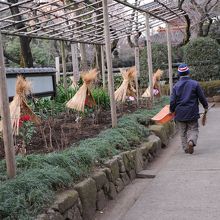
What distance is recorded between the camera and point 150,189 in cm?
514

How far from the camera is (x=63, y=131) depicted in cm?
682

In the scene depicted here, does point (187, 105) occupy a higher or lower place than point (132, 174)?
higher

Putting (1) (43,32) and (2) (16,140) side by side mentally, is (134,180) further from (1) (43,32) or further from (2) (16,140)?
(1) (43,32)

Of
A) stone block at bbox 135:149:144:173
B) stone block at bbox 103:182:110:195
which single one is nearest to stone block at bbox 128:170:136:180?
stone block at bbox 135:149:144:173

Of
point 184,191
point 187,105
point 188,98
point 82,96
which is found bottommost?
point 184,191

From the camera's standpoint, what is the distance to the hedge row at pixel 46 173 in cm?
327

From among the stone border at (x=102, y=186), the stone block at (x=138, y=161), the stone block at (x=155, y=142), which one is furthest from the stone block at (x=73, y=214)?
the stone block at (x=155, y=142)

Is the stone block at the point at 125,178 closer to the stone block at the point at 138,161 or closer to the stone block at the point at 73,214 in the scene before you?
the stone block at the point at 138,161

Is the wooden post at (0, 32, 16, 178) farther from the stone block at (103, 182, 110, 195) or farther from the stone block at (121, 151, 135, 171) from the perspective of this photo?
the stone block at (121, 151, 135, 171)

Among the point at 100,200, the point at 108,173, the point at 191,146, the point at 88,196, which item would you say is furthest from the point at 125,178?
the point at 191,146

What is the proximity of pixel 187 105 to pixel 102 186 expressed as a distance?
117 inches

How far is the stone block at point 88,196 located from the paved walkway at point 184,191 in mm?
343

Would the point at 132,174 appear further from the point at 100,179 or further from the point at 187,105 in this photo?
the point at 187,105

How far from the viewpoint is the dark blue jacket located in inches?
277
